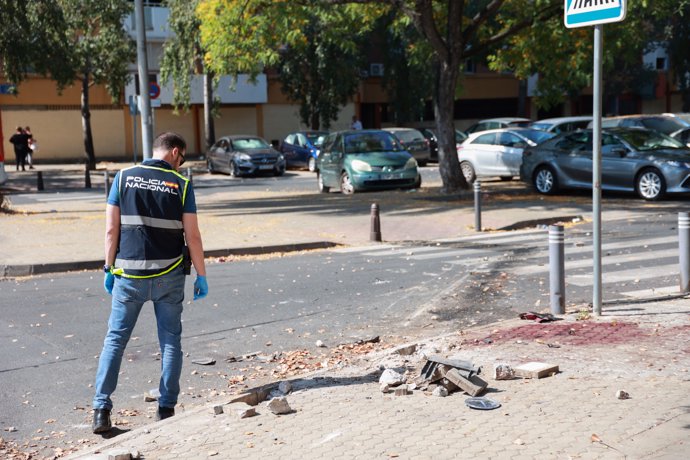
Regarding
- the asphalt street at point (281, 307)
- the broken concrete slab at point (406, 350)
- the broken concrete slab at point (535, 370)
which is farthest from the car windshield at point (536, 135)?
the broken concrete slab at point (535, 370)

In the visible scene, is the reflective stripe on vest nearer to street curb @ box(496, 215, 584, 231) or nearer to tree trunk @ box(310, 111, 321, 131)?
street curb @ box(496, 215, 584, 231)

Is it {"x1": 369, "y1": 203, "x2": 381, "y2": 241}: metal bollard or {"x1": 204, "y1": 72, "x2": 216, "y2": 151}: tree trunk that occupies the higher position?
{"x1": 204, "y1": 72, "x2": 216, "y2": 151}: tree trunk

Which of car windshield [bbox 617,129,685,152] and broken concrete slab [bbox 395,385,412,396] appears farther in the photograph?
car windshield [bbox 617,129,685,152]

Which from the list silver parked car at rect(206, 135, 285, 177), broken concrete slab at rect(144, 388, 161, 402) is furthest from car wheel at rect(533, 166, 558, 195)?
broken concrete slab at rect(144, 388, 161, 402)

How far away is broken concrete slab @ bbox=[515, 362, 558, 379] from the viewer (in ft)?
21.3

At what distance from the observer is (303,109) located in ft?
149

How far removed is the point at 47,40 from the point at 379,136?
933 centimetres

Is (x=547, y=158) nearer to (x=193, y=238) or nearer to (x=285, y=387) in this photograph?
(x=285, y=387)

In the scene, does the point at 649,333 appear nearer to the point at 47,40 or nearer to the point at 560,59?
the point at 560,59

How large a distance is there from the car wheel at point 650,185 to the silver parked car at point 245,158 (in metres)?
16.9

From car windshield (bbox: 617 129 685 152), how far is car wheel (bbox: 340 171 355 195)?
258 inches

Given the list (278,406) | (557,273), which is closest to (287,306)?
(557,273)

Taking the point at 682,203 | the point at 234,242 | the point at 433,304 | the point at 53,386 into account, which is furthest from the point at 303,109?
the point at 53,386

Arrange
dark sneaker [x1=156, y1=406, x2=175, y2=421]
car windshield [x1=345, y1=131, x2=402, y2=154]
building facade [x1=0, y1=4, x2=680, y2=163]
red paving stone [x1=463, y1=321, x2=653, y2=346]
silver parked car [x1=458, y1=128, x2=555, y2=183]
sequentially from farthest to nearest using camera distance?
building facade [x1=0, y1=4, x2=680, y2=163] → silver parked car [x1=458, y1=128, x2=555, y2=183] → car windshield [x1=345, y1=131, x2=402, y2=154] → red paving stone [x1=463, y1=321, x2=653, y2=346] → dark sneaker [x1=156, y1=406, x2=175, y2=421]
